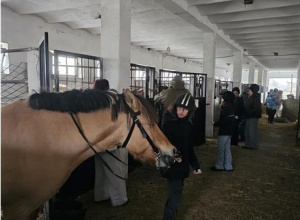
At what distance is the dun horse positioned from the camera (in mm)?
1296

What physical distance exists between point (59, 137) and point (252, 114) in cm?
486

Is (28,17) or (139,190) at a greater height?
(28,17)

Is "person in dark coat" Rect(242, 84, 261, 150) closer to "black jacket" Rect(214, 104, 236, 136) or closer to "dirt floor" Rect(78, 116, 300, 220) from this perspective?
"dirt floor" Rect(78, 116, 300, 220)

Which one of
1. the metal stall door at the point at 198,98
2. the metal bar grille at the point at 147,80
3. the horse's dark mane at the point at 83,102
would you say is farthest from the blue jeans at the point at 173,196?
the metal stall door at the point at 198,98

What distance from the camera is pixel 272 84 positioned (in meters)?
27.6

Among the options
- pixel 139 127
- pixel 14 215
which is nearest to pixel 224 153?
pixel 139 127

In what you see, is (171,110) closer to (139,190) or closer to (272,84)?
(139,190)

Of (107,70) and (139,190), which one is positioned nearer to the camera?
(107,70)

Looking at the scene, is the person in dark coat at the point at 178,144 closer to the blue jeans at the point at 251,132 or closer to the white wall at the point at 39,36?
the blue jeans at the point at 251,132

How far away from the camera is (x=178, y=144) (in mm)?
2131

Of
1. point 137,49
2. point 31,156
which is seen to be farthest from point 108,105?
point 137,49

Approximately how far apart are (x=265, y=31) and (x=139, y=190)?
5770 mm

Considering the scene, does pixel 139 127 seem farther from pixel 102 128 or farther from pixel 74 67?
pixel 74 67

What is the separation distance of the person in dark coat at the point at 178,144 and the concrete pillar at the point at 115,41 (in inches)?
42.6
